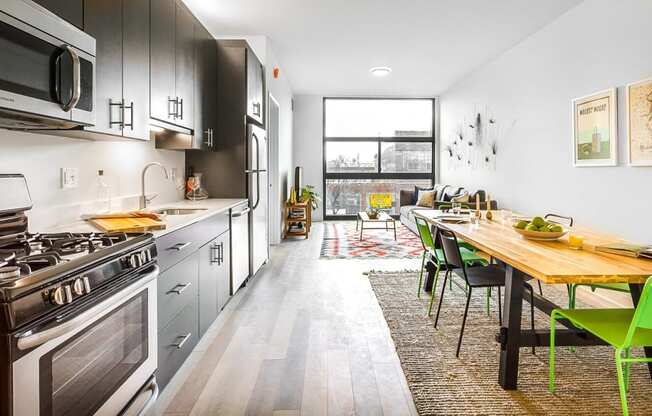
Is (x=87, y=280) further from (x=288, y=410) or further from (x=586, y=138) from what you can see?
(x=586, y=138)

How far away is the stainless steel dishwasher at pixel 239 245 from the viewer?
3.64m

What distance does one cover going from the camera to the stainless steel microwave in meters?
1.35

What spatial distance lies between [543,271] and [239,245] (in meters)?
2.71

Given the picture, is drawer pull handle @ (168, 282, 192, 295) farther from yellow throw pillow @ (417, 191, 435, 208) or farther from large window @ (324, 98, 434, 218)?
large window @ (324, 98, 434, 218)

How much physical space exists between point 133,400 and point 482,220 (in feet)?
9.36

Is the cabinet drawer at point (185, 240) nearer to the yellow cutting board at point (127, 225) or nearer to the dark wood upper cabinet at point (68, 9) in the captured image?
the yellow cutting board at point (127, 225)

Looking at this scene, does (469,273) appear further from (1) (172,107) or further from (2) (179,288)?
(1) (172,107)

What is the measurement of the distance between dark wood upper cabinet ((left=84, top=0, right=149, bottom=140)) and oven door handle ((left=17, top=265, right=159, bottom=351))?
99 centimetres

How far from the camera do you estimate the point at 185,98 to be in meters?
3.20

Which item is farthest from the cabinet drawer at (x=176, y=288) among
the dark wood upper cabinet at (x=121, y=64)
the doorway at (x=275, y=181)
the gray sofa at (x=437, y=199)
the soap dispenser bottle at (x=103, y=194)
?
the gray sofa at (x=437, y=199)

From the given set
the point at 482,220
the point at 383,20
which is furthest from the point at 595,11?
the point at 482,220

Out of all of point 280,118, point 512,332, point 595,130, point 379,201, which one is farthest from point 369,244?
point 512,332

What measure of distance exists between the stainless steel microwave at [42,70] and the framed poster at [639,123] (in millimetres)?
3840

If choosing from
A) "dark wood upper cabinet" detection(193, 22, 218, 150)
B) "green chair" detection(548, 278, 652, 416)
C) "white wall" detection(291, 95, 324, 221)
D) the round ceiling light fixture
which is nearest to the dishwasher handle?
"dark wood upper cabinet" detection(193, 22, 218, 150)
